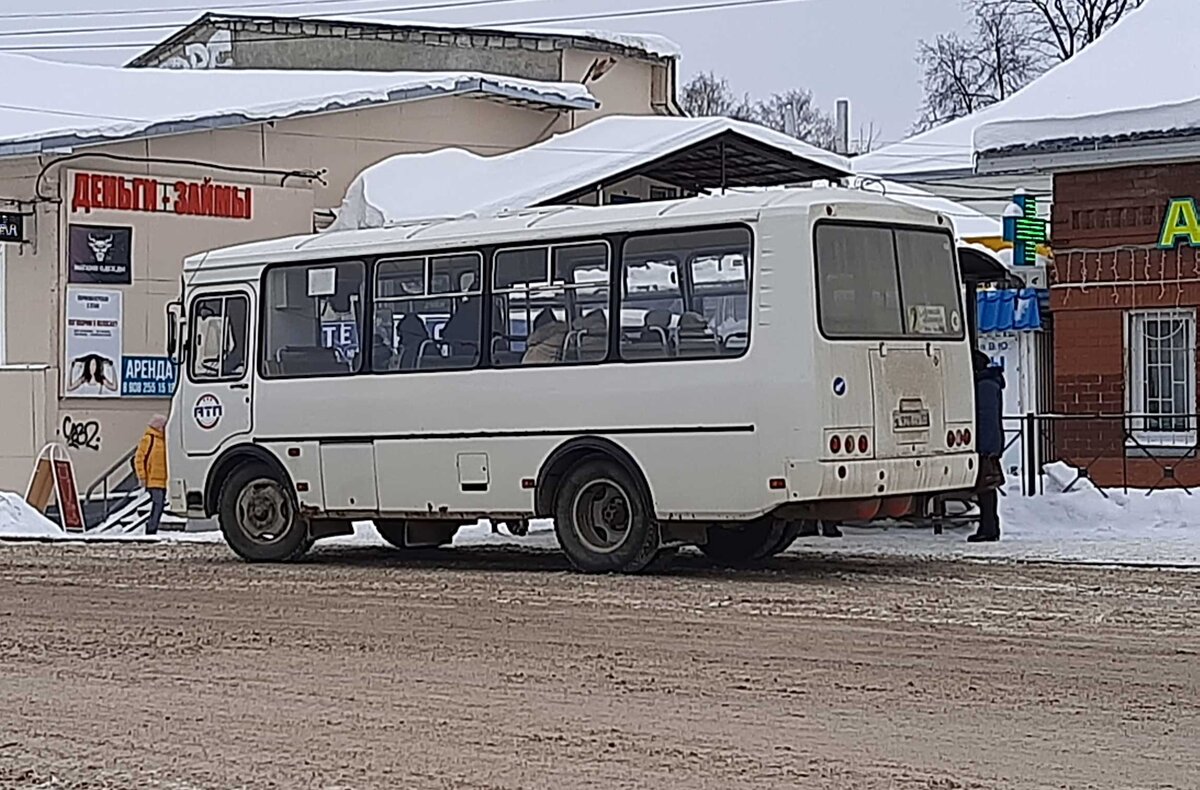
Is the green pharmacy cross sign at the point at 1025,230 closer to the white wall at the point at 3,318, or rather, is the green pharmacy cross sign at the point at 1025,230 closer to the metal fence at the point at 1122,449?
the metal fence at the point at 1122,449

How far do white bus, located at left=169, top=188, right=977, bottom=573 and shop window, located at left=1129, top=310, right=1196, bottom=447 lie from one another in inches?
239

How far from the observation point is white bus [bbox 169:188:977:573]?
15555 mm

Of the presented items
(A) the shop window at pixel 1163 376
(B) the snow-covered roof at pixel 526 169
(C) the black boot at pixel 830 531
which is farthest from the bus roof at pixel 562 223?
(B) the snow-covered roof at pixel 526 169

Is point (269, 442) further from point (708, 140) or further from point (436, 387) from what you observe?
point (708, 140)

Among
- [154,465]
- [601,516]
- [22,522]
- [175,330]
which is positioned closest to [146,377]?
[22,522]

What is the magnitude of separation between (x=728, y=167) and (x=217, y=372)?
12522 millimetres

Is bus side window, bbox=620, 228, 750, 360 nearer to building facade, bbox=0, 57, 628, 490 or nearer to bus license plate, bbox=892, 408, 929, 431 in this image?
bus license plate, bbox=892, 408, 929, 431

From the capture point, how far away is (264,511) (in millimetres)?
18781

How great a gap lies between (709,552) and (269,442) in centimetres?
398

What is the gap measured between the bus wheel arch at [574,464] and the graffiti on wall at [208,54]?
29.0 meters

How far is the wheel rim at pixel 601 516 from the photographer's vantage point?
16.5 metres

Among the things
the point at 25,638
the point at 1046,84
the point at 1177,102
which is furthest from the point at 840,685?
the point at 1046,84

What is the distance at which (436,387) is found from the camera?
17453 mm

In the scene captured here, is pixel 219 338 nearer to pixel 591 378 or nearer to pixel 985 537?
pixel 591 378
